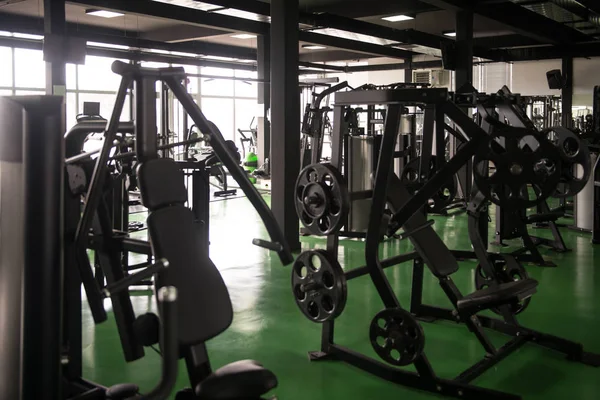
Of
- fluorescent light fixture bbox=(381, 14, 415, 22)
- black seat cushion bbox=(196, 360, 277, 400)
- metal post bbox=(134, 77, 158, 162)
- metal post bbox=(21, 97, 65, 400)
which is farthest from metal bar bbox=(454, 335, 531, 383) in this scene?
fluorescent light fixture bbox=(381, 14, 415, 22)

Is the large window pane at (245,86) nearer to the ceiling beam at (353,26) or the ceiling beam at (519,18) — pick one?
the ceiling beam at (353,26)

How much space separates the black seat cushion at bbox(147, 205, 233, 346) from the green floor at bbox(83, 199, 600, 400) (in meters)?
0.05

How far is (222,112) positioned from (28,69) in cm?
551

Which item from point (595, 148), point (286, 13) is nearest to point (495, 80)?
point (595, 148)

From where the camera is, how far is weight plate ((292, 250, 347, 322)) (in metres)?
2.98

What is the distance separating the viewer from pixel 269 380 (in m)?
1.82

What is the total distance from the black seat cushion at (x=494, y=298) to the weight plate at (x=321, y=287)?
0.60m

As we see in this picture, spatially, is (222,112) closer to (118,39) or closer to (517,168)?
(118,39)

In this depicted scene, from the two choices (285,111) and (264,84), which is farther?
(264,84)

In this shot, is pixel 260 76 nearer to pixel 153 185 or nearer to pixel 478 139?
pixel 478 139

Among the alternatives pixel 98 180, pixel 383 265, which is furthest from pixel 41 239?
pixel 383 265

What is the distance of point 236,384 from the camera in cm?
178

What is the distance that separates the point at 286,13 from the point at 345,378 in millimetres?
4018

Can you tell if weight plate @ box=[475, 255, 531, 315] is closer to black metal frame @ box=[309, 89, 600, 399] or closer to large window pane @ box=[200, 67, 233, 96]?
black metal frame @ box=[309, 89, 600, 399]
